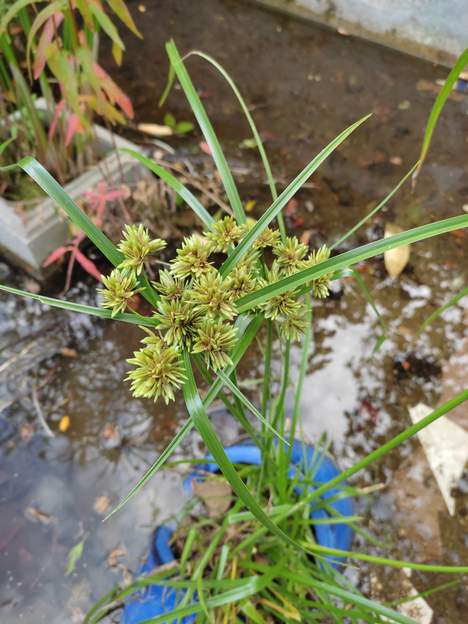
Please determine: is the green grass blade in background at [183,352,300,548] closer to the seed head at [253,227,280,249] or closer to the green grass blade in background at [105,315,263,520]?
the green grass blade in background at [105,315,263,520]

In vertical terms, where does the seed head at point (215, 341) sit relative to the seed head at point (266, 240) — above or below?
below

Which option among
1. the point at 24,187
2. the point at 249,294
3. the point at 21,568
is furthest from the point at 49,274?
the point at 249,294

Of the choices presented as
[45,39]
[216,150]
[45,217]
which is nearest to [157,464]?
[216,150]

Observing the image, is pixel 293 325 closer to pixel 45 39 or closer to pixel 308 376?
pixel 45 39

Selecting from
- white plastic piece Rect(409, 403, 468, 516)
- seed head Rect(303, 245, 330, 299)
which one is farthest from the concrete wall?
seed head Rect(303, 245, 330, 299)

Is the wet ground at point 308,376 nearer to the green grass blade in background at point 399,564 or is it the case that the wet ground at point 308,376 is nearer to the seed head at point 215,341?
the green grass blade in background at point 399,564

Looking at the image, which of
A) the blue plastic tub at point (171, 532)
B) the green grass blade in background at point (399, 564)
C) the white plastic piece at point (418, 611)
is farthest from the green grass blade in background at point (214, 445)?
the white plastic piece at point (418, 611)
